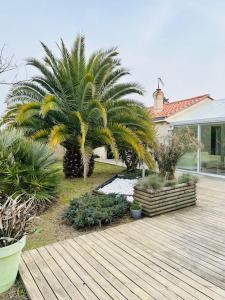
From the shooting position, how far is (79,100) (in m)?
8.51

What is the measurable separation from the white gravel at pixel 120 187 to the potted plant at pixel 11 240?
389 centimetres

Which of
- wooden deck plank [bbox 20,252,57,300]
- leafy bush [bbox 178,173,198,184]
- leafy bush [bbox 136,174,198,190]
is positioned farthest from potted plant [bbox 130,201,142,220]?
wooden deck plank [bbox 20,252,57,300]

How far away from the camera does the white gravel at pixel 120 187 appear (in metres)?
7.34

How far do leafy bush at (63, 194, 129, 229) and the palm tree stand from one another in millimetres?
2551

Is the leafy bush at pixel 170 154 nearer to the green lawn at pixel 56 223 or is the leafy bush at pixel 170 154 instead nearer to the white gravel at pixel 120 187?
the white gravel at pixel 120 187

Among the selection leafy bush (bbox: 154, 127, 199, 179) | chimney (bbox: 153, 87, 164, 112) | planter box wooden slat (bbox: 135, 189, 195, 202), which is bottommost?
planter box wooden slat (bbox: 135, 189, 195, 202)

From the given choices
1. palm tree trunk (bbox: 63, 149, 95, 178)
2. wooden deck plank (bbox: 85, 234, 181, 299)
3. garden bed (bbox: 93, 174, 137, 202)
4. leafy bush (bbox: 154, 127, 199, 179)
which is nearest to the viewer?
wooden deck plank (bbox: 85, 234, 181, 299)

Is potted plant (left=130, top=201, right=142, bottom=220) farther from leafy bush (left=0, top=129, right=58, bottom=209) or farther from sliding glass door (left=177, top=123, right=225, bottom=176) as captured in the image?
sliding glass door (left=177, top=123, right=225, bottom=176)

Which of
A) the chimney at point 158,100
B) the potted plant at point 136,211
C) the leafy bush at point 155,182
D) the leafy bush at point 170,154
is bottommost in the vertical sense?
the potted plant at point 136,211

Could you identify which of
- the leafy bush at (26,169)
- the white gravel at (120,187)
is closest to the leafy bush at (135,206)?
the white gravel at (120,187)

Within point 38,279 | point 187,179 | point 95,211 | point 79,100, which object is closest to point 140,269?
point 38,279

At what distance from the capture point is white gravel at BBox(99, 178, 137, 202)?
734cm

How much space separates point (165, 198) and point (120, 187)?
2.35m

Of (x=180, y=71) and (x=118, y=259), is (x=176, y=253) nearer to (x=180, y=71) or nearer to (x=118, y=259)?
(x=118, y=259)
